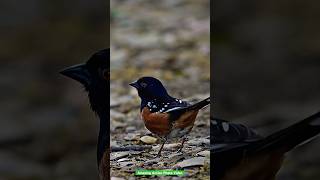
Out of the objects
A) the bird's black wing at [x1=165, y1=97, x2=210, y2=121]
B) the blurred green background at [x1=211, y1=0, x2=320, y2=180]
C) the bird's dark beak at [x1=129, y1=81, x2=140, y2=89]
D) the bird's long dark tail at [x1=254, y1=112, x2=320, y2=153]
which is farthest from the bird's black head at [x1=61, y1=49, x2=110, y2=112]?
the bird's long dark tail at [x1=254, y1=112, x2=320, y2=153]

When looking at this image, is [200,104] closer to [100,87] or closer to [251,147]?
[251,147]

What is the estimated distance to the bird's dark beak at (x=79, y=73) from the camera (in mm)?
4148

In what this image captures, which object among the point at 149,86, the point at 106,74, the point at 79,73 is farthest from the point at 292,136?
the point at 79,73

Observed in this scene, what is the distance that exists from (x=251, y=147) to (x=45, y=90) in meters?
1.45

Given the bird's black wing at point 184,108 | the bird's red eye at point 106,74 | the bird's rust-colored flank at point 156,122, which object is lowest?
the bird's rust-colored flank at point 156,122

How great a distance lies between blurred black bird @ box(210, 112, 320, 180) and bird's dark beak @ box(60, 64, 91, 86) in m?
0.93

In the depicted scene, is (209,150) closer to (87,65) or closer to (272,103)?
(272,103)

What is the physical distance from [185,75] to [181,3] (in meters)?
0.48

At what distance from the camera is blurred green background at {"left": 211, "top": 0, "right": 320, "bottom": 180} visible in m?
4.07

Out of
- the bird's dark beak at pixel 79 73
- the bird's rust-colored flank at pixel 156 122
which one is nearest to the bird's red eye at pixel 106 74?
the bird's dark beak at pixel 79 73

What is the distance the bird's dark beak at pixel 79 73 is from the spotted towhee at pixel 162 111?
0.33 meters

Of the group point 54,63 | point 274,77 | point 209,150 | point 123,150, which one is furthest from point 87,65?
point 274,77

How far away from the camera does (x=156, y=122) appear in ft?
13.4

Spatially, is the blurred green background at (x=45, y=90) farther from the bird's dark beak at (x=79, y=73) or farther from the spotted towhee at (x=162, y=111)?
the spotted towhee at (x=162, y=111)
